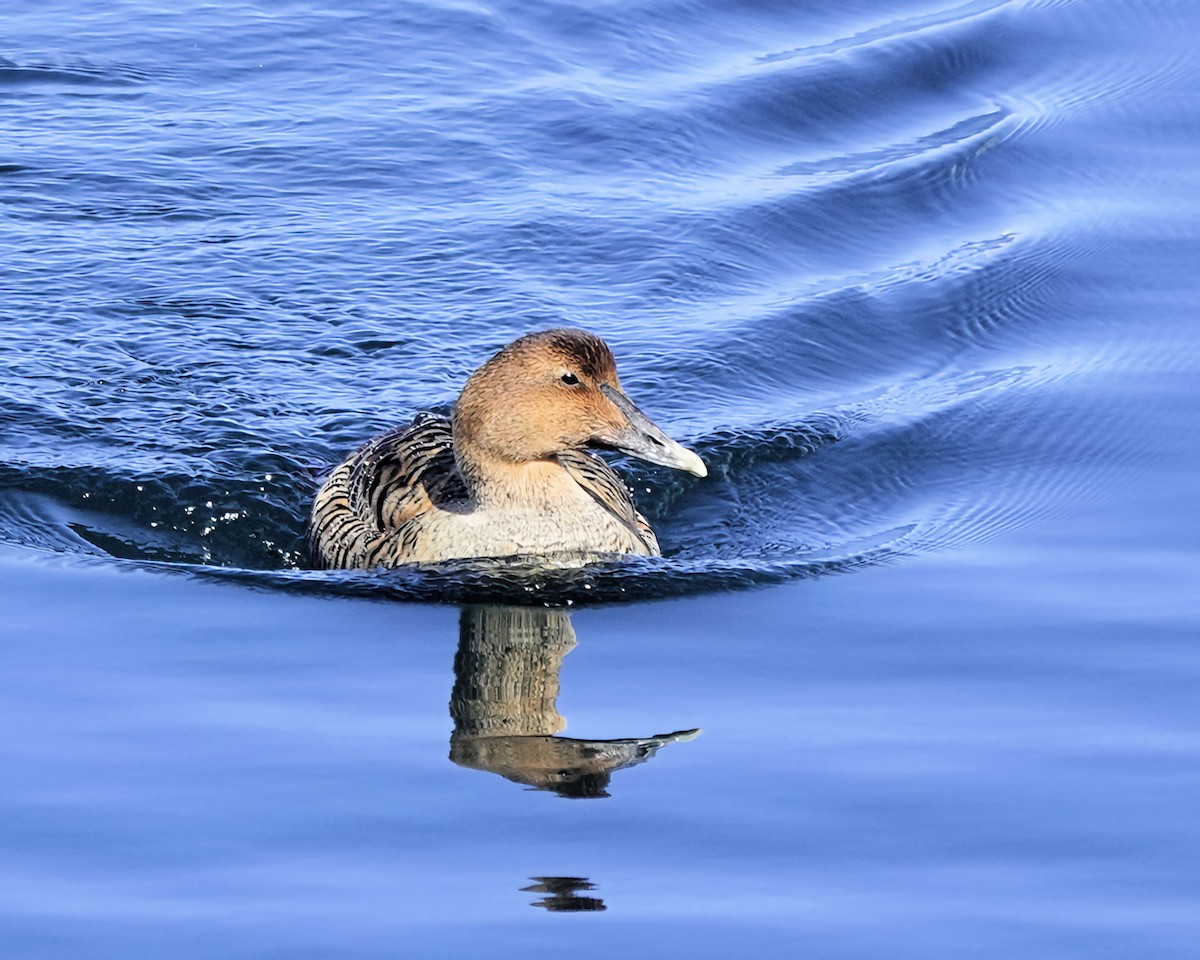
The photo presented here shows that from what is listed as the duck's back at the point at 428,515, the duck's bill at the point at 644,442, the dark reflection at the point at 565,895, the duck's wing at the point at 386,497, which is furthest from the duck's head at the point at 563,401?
the dark reflection at the point at 565,895

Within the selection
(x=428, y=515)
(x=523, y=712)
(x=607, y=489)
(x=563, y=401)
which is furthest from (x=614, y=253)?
(x=523, y=712)

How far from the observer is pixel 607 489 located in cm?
987

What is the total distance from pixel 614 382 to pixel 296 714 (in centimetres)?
224

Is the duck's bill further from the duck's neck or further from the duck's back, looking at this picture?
the duck's back

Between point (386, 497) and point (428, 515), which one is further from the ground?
point (386, 497)

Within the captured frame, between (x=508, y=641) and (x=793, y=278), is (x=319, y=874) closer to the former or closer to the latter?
(x=508, y=641)

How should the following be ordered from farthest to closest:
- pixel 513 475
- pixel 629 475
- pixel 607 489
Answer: pixel 629 475
pixel 607 489
pixel 513 475

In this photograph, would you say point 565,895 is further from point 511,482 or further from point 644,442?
point 511,482

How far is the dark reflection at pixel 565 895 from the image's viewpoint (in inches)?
248

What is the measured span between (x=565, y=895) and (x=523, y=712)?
158cm

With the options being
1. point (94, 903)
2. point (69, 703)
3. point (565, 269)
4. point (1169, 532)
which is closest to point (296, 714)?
point (69, 703)

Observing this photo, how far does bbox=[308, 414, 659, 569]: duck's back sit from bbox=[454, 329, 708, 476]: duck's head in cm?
49

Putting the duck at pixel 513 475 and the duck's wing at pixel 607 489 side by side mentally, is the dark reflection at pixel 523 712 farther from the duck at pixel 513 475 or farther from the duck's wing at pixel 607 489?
the duck's wing at pixel 607 489

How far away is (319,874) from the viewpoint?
21.2ft
